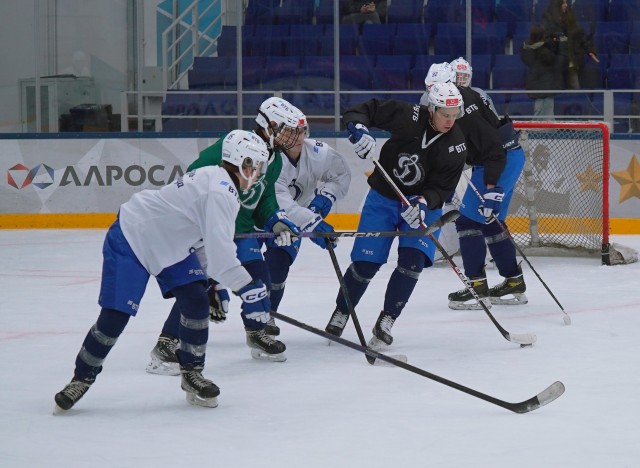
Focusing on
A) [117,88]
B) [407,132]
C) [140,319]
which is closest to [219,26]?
[117,88]

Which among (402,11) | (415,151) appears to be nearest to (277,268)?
(415,151)

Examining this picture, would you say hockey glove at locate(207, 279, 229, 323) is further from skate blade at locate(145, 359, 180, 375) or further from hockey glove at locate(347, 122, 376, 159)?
hockey glove at locate(347, 122, 376, 159)

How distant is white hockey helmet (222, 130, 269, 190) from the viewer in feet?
10.7

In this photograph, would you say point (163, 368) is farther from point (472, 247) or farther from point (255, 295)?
point (472, 247)

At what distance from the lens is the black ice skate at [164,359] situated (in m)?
3.88

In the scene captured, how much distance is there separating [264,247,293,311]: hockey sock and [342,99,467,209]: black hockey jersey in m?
0.43

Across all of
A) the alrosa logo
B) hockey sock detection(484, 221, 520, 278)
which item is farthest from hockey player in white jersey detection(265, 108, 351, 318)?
the alrosa logo

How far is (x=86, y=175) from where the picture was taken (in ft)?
27.0

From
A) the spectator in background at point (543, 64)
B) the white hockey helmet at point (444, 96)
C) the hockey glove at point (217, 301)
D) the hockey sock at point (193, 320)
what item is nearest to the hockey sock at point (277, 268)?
the hockey glove at point (217, 301)

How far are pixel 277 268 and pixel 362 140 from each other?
1.98 ft

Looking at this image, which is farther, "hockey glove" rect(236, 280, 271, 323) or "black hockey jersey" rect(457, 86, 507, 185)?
"black hockey jersey" rect(457, 86, 507, 185)

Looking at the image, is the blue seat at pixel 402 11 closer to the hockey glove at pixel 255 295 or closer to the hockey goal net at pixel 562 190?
the hockey goal net at pixel 562 190

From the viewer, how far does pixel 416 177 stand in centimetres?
428

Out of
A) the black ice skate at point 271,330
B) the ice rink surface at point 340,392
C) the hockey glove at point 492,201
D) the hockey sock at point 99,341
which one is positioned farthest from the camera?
the hockey glove at point 492,201
